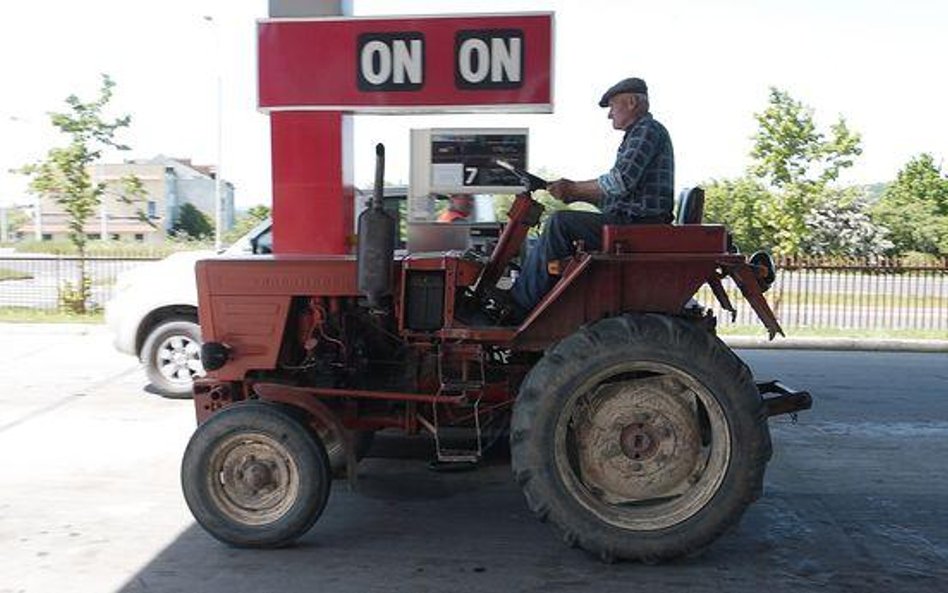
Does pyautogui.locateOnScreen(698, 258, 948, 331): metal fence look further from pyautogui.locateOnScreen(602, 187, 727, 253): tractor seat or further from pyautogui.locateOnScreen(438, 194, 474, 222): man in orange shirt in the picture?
pyautogui.locateOnScreen(602, 187, 727, 253): tractor seat

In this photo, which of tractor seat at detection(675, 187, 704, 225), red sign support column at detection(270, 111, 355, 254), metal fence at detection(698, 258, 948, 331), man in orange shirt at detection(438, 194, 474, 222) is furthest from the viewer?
metal fence at detection(698, 258, 948, 331)

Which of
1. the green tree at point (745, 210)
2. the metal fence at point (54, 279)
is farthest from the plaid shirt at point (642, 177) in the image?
the metal fence at point (54, 279)

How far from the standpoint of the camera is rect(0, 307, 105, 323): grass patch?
14.5 meters

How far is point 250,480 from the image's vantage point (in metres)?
4.46

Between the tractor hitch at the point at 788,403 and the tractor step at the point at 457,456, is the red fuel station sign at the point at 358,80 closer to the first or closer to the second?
the tractor step at the point at 457,456

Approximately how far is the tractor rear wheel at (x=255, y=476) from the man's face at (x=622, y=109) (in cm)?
236

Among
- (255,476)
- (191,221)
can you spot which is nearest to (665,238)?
(255,476)

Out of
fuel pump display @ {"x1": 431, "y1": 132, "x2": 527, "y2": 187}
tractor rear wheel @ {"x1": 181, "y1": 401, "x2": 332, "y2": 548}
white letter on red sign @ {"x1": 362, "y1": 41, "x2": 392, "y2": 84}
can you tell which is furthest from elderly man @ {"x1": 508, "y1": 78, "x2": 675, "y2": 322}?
white letter on red sign @ {"x1": 362, "y1": 41, "x2": 392, "y2": 84}

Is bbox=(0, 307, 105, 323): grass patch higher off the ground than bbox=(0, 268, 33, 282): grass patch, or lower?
lower

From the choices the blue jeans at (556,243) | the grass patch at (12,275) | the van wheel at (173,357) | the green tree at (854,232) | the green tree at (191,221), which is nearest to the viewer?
the blue jeans at (556,243)

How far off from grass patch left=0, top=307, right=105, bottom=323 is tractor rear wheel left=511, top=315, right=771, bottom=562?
12060 mm

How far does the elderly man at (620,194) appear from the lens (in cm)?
461

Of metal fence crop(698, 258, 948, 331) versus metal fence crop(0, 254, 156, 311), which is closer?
metal fence crop(698, 258, 948, 331)

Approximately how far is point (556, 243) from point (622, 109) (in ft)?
2.90
